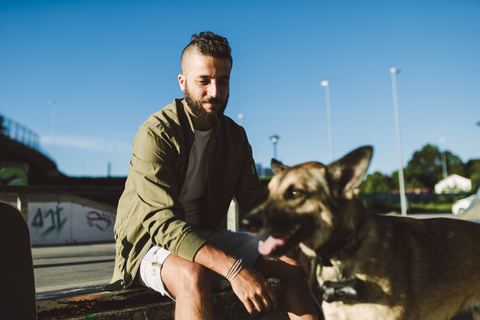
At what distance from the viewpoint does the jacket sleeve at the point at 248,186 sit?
314 cm

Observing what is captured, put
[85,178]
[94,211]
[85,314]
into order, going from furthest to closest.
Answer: [85,178] < [94,211] < [85,314]

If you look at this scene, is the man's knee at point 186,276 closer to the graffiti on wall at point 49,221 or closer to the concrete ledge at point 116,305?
the concrete ledge at point 116,305

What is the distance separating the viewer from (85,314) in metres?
2.31

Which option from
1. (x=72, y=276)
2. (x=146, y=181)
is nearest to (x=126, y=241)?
(x=146, y=181)

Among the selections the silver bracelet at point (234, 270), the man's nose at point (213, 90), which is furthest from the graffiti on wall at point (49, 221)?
the silver bracelet at point (234, 270)

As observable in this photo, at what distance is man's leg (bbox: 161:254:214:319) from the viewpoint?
2045mm

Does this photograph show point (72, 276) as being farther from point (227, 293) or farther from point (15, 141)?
point (15, 141)

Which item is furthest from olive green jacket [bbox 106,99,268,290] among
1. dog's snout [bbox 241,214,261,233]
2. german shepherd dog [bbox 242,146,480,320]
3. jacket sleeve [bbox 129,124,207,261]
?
german shepherd dog [bbox 242,146,480,320]

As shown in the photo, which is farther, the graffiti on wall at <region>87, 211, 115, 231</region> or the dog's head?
the graffiti on wall at <region>87, 211, 115, 231</region>

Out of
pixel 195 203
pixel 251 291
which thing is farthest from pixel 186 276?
pixel 195 203

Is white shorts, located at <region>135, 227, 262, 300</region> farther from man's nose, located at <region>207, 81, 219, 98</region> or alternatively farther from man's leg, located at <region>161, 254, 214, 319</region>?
man's nose, located at <region>207, 81, 219, 98</region>

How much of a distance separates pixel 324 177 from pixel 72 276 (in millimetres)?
4108

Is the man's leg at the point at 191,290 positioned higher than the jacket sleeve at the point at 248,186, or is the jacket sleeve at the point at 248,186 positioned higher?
the jacket sleeve at the point at 248,186

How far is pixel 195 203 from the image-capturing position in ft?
9.72
